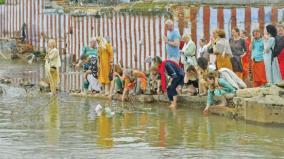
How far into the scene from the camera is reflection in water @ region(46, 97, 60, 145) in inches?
537

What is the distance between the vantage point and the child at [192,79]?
58.3ft

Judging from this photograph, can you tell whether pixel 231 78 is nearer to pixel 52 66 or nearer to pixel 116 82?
pixel 116 82

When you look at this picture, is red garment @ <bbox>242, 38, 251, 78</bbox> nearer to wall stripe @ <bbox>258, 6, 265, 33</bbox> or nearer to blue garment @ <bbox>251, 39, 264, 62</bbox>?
blue garment @ <bbox>251, 39, 264, 62</bbox>

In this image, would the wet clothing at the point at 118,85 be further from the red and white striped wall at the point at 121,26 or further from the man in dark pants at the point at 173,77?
the red and white striped wall at the point at 121,26

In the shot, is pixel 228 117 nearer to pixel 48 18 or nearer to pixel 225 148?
pixel 225 148

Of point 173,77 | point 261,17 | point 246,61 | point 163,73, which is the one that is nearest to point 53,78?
point 163,73

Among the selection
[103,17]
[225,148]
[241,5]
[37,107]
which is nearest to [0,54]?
Answer: [103,17]

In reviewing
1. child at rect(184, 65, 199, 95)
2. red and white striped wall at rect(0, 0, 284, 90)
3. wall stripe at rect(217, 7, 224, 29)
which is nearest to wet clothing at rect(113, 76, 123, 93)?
child at rect(184, 65, 199, 95)

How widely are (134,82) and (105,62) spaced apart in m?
1.50

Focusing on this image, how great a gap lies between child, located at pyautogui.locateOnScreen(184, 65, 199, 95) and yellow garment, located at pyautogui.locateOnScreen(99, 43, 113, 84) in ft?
9.87

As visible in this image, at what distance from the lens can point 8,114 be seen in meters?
17.0

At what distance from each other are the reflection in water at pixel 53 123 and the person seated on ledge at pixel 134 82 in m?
1.70

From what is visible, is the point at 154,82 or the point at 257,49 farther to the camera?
the point at 154,82

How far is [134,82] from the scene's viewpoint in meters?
19.2
